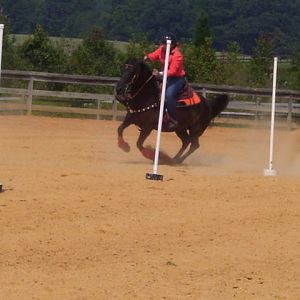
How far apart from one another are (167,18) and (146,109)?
89.9 metres

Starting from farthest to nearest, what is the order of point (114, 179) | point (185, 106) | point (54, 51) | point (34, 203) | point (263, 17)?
point (263, 17) → point (54, 51) → point (185, 106) → point (114, 179) → point (34, 203)

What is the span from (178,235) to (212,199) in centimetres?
198

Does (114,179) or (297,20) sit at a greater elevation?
(297,20)

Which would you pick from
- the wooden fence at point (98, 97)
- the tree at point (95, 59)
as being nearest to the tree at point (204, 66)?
the tree at point (95, 59)

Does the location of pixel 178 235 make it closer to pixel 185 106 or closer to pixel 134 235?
pixel 134 235

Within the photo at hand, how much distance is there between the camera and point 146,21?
105375 millimetres

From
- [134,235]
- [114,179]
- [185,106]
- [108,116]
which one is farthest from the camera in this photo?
[108,116]

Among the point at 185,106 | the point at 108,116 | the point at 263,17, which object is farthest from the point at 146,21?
the point at 185,106

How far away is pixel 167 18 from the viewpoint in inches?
4181

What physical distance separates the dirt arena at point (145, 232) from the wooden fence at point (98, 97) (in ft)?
46.6

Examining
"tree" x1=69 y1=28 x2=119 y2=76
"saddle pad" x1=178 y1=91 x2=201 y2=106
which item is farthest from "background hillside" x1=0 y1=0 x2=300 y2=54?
"saddle pad" x1=178 y1=91 x2=201 y2=106

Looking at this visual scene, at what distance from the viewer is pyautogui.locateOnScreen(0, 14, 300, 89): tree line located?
41.6 meters

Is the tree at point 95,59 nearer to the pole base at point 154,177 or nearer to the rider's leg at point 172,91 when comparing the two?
the rider's leg at point 172,91

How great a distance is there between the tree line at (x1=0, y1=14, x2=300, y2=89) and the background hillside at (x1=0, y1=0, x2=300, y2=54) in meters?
47.9
